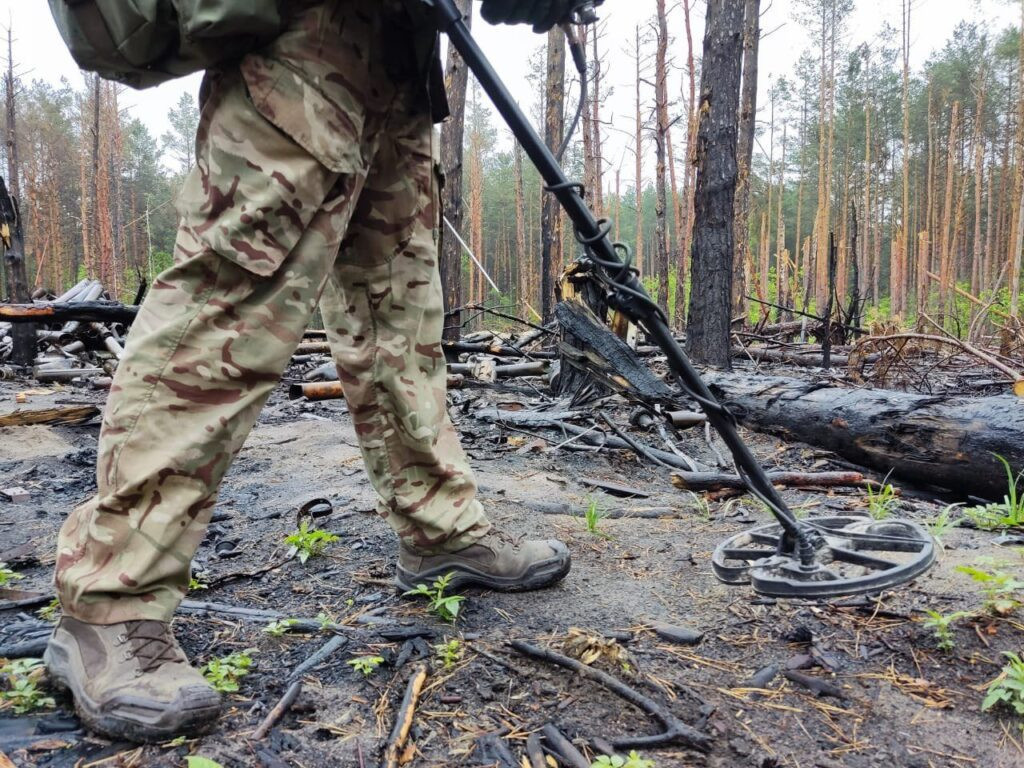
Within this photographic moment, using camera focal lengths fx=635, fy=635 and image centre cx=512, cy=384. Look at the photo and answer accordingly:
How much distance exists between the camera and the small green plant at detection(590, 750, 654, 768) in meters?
1.09

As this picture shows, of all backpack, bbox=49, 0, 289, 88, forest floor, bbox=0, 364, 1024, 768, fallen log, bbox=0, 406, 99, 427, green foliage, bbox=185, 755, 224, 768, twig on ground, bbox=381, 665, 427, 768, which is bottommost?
forest floor, bbox=0, 364, 1024, 768

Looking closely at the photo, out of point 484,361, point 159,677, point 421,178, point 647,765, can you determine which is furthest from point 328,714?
point 484,361

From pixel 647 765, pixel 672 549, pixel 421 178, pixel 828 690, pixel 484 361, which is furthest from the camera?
pixel 484 361

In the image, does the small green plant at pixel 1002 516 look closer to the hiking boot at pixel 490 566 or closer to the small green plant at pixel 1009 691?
the small green plant at pixel 1009 691

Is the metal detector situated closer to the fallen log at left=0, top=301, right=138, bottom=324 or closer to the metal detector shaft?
the metal detector shaft

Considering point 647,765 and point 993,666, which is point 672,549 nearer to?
point 993,666

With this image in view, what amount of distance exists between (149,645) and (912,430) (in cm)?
366

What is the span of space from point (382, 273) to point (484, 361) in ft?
19.1

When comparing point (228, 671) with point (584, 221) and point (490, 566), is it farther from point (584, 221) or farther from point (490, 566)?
point (584, 221)

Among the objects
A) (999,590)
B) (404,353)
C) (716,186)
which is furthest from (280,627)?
(716,186)

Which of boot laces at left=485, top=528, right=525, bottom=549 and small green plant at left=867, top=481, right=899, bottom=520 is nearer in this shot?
boot laces at left=485, top=528, right=525, bottom=549

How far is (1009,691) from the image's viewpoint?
132cm

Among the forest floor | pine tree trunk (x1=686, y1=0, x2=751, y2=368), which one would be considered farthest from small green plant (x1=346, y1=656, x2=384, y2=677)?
pine tree trunk (x1=686, y1=0, x2=751, y2=368)

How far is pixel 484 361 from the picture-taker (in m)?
7.55
